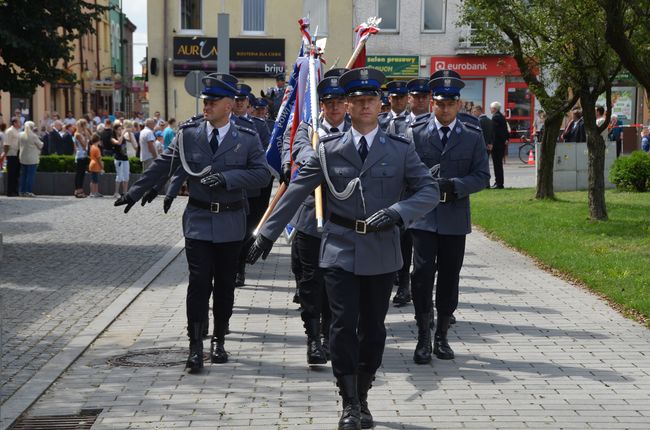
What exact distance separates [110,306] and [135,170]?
59.1 feet

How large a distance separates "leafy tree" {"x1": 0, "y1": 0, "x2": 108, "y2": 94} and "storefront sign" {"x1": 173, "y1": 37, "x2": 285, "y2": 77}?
2900 centimetres

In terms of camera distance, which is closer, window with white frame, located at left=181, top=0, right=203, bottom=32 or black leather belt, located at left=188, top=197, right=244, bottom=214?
black leather belt, located at left=188, top=197, right=244, bottom=214

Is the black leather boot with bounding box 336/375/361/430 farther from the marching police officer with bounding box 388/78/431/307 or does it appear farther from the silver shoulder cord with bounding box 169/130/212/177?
the marching police officer with bounding box 388/78/431/307

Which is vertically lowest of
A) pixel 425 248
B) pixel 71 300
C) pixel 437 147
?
pixel 71 300

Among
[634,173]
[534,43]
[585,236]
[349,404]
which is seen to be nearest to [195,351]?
[349,404]

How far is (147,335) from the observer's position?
9711mm

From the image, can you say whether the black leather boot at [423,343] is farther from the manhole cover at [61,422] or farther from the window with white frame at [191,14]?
the window with white frame at [191,14]

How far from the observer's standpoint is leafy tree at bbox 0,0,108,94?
49.2 ft

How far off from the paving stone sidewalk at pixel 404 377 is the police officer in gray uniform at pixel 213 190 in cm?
45

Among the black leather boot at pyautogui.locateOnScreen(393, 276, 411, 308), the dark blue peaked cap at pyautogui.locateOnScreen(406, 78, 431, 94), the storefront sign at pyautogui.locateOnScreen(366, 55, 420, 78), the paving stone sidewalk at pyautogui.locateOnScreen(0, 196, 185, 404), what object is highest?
the storefront sign at pyautogui.locateOnScreen(366, 55, 420, 78)

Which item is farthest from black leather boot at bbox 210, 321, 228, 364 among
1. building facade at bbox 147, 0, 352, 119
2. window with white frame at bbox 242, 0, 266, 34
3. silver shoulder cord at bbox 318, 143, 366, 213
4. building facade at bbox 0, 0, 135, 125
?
window with white frame at bbox 242, 0, 266, 34

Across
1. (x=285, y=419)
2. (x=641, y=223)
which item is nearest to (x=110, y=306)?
(x=285, y=419)

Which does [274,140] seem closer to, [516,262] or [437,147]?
[437,147]

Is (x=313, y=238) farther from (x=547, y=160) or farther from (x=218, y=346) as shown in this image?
(x=547, y=160)
